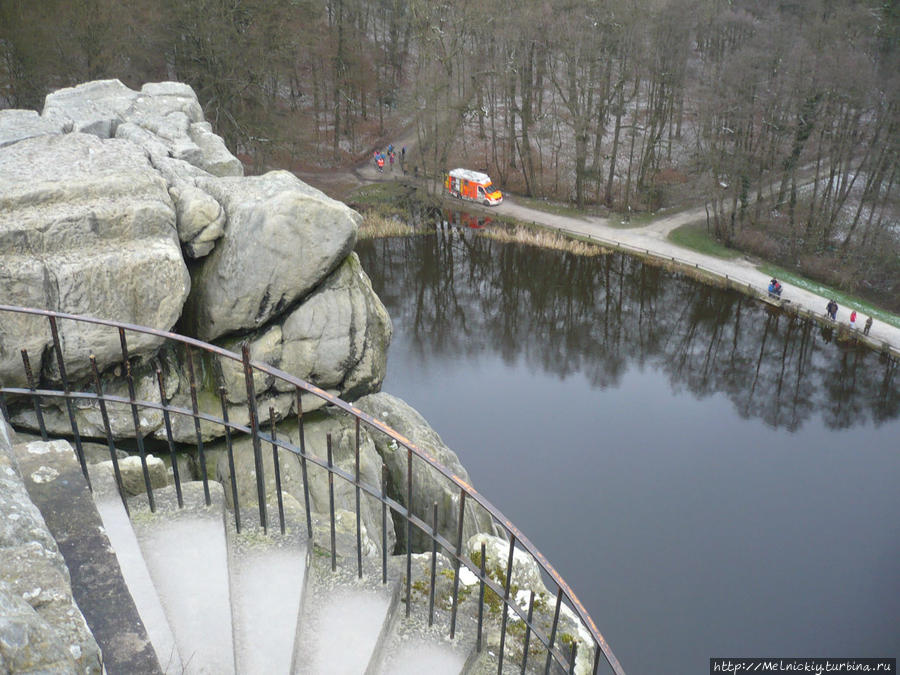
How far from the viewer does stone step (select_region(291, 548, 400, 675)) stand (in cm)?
457

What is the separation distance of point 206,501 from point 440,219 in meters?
26.1

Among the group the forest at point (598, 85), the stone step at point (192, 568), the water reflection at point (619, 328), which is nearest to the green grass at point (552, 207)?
the forest at point (598, 85)

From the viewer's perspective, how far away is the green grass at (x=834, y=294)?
23606 millimetres

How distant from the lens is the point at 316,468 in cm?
1092

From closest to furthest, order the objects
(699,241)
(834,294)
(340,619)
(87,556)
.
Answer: (87,556) → (340,619) → (834,294) → (699,241)

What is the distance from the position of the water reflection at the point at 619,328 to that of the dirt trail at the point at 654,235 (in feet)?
3.83

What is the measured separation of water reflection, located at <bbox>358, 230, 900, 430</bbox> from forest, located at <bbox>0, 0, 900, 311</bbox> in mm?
5663

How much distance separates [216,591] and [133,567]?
1.69 ft

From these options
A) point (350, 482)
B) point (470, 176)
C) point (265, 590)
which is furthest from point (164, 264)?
point (470, 176)

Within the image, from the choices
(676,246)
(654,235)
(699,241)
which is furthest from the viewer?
(654,235)

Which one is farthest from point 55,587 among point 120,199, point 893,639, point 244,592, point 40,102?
point 40,102

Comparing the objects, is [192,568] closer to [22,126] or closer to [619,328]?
[22,126]

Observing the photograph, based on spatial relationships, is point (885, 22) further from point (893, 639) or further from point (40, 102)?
point (40, 102)

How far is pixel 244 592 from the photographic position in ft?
15.7
